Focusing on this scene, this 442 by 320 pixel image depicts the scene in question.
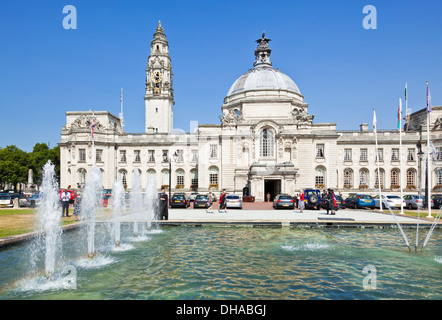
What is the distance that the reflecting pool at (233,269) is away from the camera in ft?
23.5

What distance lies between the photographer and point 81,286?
760cm

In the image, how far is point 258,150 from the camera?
153 ft

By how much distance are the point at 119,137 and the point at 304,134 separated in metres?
34.8

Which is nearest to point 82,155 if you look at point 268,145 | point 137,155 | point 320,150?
point 137,155

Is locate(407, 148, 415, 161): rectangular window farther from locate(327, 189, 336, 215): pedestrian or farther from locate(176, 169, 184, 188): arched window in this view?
locate(176, 169, 184, 188): arched window

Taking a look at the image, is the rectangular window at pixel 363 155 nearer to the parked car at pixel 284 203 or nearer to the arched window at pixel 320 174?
the arched window at pixel 320 174

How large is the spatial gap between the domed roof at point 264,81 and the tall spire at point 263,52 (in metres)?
3.14

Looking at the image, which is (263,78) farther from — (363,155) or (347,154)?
(363,155)

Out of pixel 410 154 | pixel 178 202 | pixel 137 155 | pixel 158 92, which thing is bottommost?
pixel 178 202

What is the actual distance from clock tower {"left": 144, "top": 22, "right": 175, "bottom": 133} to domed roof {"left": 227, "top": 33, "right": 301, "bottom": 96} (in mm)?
16271

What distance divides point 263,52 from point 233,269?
63.8m

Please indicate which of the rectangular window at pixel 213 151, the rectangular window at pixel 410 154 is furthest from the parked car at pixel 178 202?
the rectangular window at pixel 410 154

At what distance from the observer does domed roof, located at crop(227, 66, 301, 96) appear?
2240 inches
